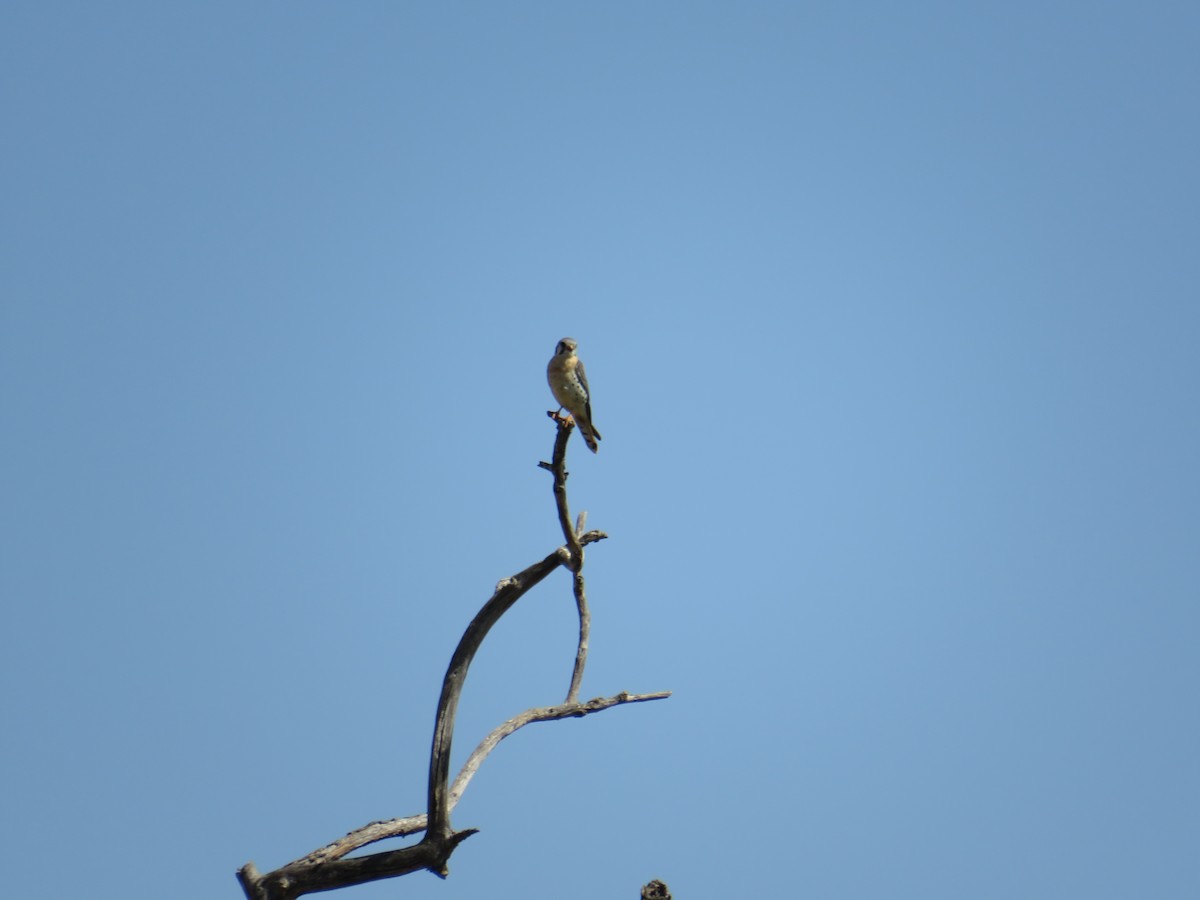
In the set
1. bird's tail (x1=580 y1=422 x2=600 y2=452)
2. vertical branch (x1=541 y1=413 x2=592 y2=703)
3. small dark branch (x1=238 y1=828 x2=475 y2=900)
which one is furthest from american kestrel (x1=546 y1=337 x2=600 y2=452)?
small dark branch (x1=238 y1=828 x2=475 y2=900)

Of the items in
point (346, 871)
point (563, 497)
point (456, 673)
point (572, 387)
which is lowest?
point (346, 871)

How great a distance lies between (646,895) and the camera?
6285 millimetres

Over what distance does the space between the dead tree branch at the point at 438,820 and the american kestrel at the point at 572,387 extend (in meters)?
4.40

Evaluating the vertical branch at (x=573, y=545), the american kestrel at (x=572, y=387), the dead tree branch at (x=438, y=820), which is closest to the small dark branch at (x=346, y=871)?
the dead tree branch at (x=438, y=820)

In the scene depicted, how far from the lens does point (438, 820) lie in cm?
716

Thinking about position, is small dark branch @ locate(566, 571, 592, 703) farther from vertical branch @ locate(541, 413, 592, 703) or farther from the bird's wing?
the bird's wing

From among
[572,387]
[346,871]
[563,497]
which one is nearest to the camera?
[346,871]

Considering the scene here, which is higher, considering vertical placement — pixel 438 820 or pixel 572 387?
pixel 572 387

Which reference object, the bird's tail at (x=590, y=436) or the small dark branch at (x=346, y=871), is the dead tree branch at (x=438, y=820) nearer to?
the small dark branch at (x=346, y=871)

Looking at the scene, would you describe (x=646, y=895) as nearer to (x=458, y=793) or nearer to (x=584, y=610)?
(x=458, y=793)

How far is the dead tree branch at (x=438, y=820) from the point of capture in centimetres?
695

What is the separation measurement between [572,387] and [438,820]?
6009 millimetres

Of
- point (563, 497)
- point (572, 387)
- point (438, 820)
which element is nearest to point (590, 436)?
point (572, 387)

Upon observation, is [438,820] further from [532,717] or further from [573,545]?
[573,545]
